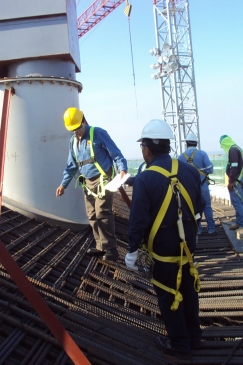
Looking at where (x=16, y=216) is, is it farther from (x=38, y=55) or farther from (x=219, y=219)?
(x=219, y=219)

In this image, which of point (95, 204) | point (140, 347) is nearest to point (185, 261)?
point (140, 347)

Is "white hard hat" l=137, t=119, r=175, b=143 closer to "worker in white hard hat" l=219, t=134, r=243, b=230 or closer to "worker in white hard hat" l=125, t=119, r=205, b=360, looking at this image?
"worker in white hard hat" l=125, t=119, r=205, b=360

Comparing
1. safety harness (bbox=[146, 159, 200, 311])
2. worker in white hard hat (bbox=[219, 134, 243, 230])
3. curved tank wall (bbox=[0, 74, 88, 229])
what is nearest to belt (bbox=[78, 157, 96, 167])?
curved tank wall (bbox=[0, 74, 88, 229])

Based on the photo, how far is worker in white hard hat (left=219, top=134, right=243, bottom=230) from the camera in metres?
6.07

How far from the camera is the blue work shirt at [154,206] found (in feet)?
9.17

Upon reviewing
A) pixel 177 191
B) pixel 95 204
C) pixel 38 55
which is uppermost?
pixel 38 55

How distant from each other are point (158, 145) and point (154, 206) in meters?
0.51

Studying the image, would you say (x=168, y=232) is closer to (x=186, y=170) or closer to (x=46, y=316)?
(x=186, y=170)

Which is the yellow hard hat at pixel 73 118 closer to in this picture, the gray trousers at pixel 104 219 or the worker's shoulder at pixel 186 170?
the gray trousers at pixel 104 219

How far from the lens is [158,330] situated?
3.27 metres

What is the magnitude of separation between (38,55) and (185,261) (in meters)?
3.80

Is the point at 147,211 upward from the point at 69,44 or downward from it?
downward

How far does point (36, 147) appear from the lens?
5.21 meters

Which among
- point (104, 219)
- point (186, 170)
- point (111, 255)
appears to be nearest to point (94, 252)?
point (111, 255)
